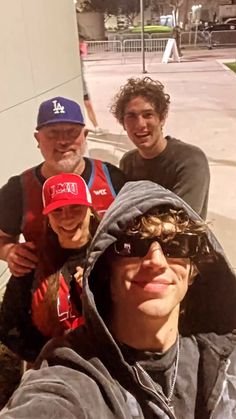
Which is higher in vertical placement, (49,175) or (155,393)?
(49,175)

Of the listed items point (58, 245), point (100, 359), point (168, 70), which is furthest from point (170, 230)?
point (168, 70)

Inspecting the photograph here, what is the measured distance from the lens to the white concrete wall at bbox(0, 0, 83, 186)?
142 inches

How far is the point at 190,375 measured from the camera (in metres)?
1.08

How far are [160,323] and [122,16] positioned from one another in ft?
60.4

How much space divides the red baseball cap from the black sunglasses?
21.0 inches

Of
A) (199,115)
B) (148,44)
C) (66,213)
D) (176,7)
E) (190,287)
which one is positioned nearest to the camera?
(190,287)

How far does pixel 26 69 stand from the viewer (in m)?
3.99

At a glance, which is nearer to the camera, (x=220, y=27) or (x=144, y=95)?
(x=144, y=95)

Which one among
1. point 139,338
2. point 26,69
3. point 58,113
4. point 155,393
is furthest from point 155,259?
point 26,69

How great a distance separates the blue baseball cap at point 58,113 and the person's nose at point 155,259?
105 centimetres

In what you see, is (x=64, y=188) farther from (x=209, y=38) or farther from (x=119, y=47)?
(x=209, y=38)

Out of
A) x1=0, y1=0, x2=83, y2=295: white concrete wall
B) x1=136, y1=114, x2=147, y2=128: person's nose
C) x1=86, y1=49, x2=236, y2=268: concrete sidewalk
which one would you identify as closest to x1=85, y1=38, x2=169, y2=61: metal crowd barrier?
x1=86, y1=49, x2=236, y2=268: concrete sidewalk

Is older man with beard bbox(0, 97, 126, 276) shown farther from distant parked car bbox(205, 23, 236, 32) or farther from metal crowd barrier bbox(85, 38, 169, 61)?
distant parked car bbox(205, 23, 236, 32)

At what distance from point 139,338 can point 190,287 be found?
0.24m
